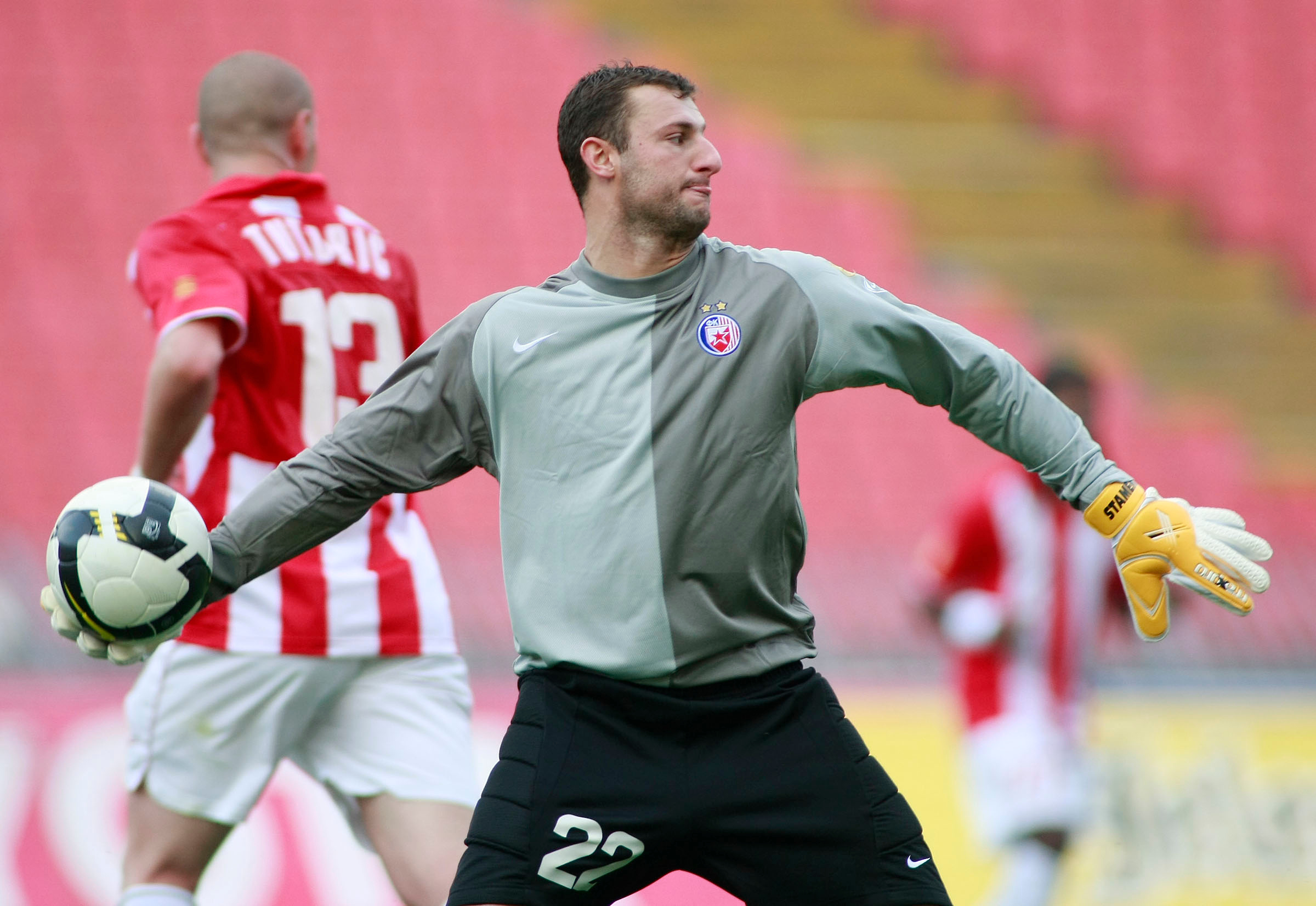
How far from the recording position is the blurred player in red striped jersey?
359cm

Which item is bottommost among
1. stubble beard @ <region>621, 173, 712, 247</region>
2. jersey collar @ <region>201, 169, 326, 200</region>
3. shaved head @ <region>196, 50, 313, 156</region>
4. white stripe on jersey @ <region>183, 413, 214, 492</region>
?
white stripe on jersey @ <region>183, 413, 214, 492</region>

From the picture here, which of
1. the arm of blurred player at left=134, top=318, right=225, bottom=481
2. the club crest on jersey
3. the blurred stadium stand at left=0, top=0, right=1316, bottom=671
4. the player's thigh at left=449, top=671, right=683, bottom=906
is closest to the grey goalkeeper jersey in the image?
the club crest on jersey

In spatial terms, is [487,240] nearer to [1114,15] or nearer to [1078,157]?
[1078,157]

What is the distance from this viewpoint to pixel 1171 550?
282 centimetres

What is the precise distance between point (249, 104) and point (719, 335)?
5.09 ft

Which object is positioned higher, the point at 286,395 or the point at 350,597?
the point at 286,395

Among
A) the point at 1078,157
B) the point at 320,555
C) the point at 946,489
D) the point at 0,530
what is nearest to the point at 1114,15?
the point at 1078,157

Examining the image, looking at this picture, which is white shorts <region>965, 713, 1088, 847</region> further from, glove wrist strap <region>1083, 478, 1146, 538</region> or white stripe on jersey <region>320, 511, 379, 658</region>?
glove wrist strap <region>1083, 478, 1146, 538</region>

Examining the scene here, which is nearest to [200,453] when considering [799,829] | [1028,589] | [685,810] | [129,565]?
[129,565]

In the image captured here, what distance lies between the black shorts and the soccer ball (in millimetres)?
642

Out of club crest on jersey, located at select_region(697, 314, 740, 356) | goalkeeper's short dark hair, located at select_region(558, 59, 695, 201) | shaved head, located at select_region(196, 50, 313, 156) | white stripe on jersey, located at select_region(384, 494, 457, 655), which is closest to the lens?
club crest on jersey, located at select_region(697, 314, 740, 356)

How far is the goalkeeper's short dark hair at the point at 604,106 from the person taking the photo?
119 inches

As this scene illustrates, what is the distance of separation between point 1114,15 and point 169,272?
1173cm

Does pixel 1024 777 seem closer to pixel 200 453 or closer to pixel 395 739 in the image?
pixel 395 739
